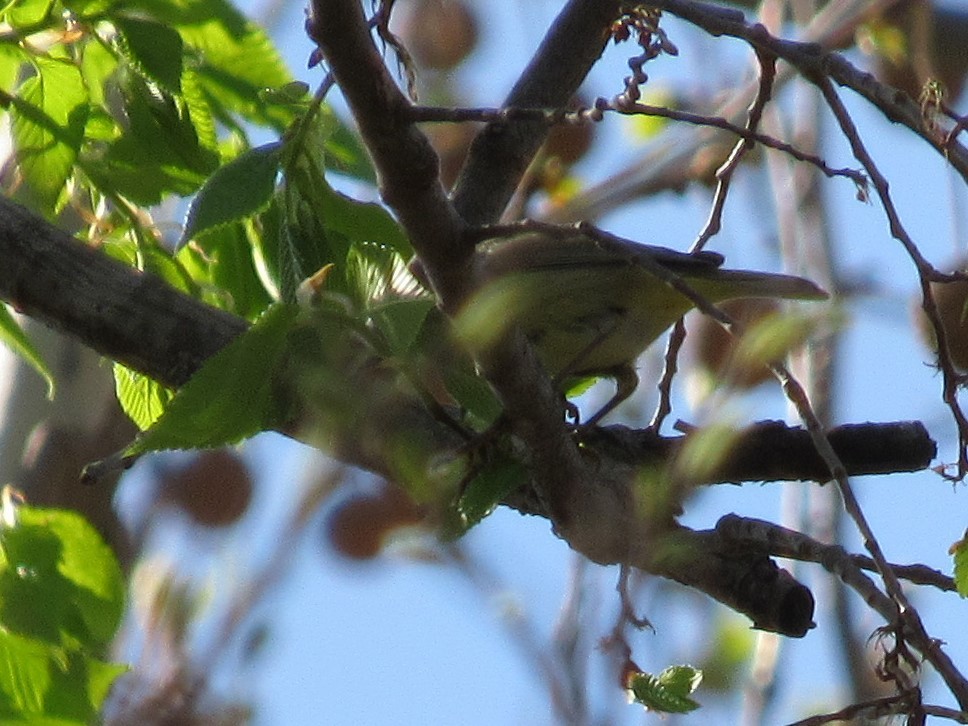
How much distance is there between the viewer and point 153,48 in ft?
7.75

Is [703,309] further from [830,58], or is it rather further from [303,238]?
[303,238]

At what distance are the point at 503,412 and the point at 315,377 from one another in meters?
0.88

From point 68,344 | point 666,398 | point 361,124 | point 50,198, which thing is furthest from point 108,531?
point 361,124

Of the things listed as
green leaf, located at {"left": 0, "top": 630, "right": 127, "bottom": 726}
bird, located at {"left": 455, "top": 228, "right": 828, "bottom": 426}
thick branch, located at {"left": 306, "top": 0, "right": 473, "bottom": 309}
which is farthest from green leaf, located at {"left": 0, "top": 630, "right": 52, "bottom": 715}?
bird, located at {"left": 455, "top": 228, "right": 828, "bottom": 426}

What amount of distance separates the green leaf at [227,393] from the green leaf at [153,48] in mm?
659

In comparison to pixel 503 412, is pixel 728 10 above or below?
above

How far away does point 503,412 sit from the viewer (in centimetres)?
218

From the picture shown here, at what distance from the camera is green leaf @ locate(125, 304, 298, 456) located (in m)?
1.88

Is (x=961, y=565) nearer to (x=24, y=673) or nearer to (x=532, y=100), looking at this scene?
(x=24, y=673)

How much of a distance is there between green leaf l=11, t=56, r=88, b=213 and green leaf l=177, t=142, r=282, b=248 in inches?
17.4

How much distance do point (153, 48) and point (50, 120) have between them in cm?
23

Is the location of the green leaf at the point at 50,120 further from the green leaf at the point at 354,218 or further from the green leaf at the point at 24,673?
the green leaf at the point at 24,673

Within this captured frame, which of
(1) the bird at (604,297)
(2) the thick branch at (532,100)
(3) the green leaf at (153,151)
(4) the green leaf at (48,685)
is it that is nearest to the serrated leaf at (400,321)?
(4) the green leaf at (48,685)

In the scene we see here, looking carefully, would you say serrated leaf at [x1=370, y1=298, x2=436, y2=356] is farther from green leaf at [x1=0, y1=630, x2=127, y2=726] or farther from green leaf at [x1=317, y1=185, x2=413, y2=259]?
green leaf at [x1=0, y1=630, x2=127, y2=726]
